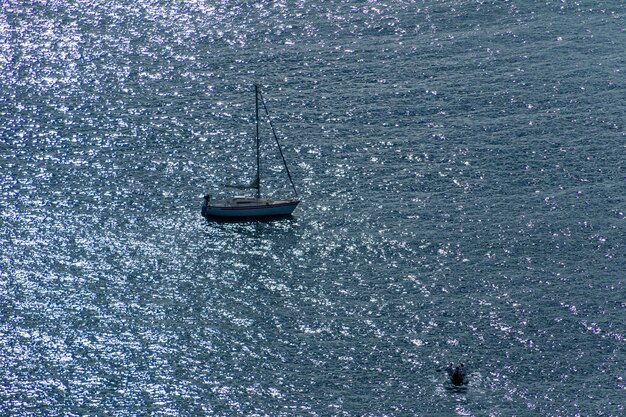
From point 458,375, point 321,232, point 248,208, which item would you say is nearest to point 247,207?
point 248,208

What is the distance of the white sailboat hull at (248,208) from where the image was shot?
6083 inches

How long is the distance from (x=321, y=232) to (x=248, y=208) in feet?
34.1

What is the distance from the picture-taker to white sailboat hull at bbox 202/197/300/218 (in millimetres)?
154500

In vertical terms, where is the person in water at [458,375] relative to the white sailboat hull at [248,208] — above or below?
below

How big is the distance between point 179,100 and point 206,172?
70.9ft

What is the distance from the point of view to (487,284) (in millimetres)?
139750

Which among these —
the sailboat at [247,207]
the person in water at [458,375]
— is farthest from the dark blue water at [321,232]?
the sailboat at [247,207]

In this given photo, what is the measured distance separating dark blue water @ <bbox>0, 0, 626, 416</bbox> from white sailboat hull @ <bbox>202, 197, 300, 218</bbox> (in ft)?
5.71

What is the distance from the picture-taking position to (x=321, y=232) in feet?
498

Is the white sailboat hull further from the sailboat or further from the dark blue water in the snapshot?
the dark blue water

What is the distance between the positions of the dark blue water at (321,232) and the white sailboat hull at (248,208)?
1739 mm

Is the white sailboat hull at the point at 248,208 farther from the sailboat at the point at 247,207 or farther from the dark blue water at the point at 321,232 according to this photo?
the dark blue water at the point at 321,232

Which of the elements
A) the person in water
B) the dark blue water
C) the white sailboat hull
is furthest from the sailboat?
the person in water

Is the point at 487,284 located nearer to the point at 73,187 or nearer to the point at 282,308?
the point at 282,308
